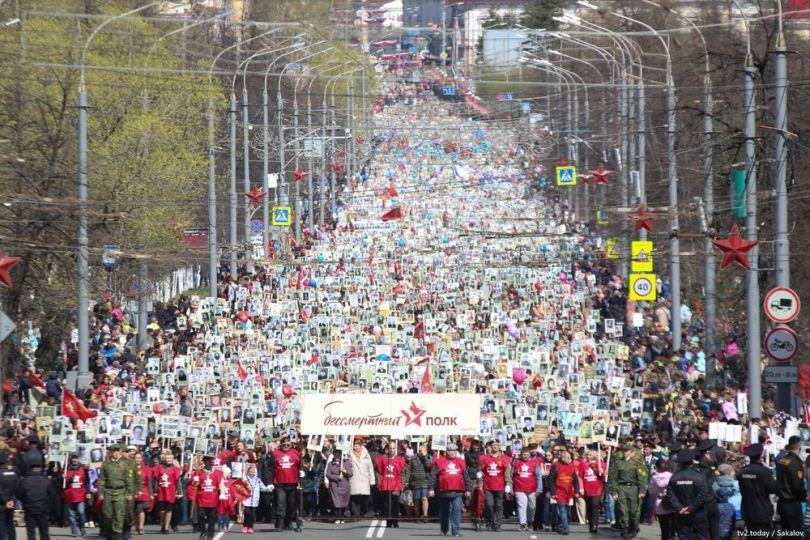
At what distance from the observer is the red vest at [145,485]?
2519 centimetres

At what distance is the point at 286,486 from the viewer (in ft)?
86.0

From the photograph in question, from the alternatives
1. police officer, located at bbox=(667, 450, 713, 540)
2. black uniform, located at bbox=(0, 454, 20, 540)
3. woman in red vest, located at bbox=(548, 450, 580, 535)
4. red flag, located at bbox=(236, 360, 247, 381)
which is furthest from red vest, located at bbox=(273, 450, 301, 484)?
red flag, located at bbox=(236, 360, 247, 381)

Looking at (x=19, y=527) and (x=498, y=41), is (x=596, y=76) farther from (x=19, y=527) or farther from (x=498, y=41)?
(x=19, y=527)

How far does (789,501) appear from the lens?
65.0ft

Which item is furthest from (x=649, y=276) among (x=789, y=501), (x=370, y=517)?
(x=789, y=501)

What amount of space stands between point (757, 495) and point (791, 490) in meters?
0.39

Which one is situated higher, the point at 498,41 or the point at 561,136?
Result: the point at 498,41

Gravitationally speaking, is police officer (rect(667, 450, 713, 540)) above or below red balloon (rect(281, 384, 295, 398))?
below

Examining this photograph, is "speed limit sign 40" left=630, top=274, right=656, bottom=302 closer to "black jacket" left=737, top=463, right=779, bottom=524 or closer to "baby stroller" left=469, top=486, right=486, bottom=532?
"baby stroller" left=469, top=486, right=486, bottom=532

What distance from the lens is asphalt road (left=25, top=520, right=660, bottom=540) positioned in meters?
25.1

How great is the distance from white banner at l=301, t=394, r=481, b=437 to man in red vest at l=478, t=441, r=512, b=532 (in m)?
1.21

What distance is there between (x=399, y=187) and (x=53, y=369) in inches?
2247

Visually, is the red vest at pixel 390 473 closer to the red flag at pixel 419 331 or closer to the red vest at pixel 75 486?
the red vest at pixel 75 486

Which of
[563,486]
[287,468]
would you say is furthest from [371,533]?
[563,486]
